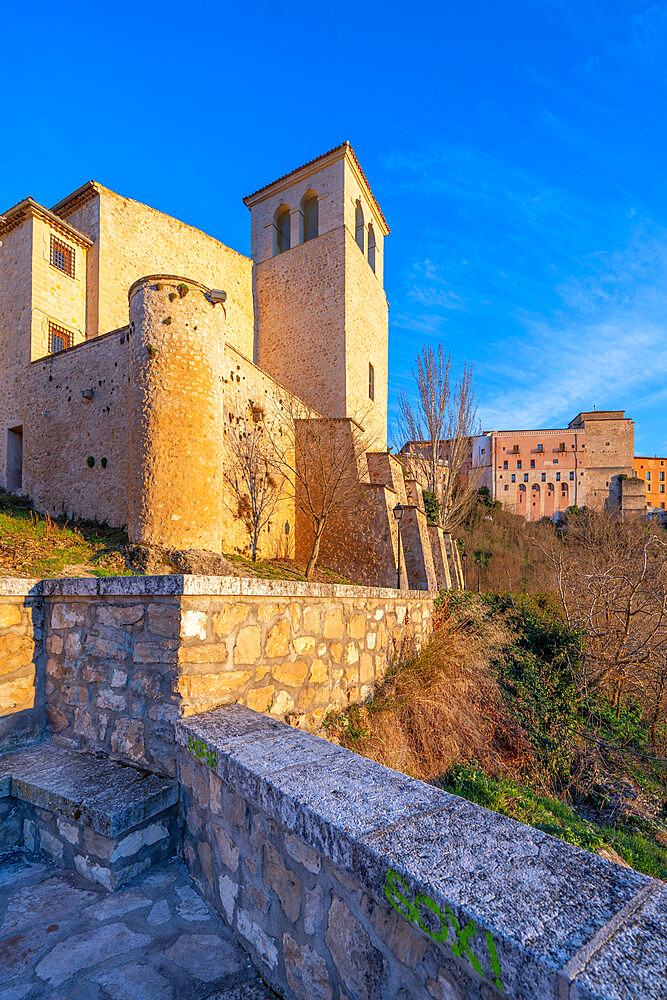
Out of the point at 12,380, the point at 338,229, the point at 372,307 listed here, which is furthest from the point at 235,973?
the point at 372,307

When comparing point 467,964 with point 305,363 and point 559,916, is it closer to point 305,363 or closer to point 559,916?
point 559,916

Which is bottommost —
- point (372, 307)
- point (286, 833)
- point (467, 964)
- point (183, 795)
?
point (183, 795)

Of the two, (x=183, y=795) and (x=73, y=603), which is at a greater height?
(x=73, y=603)

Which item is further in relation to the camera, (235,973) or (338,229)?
(338,229)

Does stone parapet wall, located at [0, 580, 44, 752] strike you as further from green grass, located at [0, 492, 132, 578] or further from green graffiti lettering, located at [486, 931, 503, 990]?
green grass, located at [0, 492, 132, 578]

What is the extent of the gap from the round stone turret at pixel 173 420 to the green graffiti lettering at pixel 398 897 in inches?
385

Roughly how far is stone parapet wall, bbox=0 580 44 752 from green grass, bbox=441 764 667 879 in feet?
10.7

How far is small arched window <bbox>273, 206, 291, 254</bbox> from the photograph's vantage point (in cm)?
2166

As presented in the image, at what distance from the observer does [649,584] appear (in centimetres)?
→ 757

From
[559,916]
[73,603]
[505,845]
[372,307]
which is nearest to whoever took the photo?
[559,916]

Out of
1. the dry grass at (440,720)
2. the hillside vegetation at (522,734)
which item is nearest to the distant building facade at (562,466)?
the hillside vegetation at (522,734)

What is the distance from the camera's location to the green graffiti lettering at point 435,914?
95 centimetres

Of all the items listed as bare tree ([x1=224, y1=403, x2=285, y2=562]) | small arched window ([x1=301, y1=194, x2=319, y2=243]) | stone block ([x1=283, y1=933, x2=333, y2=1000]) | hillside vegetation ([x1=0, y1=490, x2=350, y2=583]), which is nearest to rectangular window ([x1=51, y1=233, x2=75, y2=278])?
bare tree ([x1=224, y1=403, x2=285, y2=562])

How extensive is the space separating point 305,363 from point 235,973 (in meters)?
20.0
